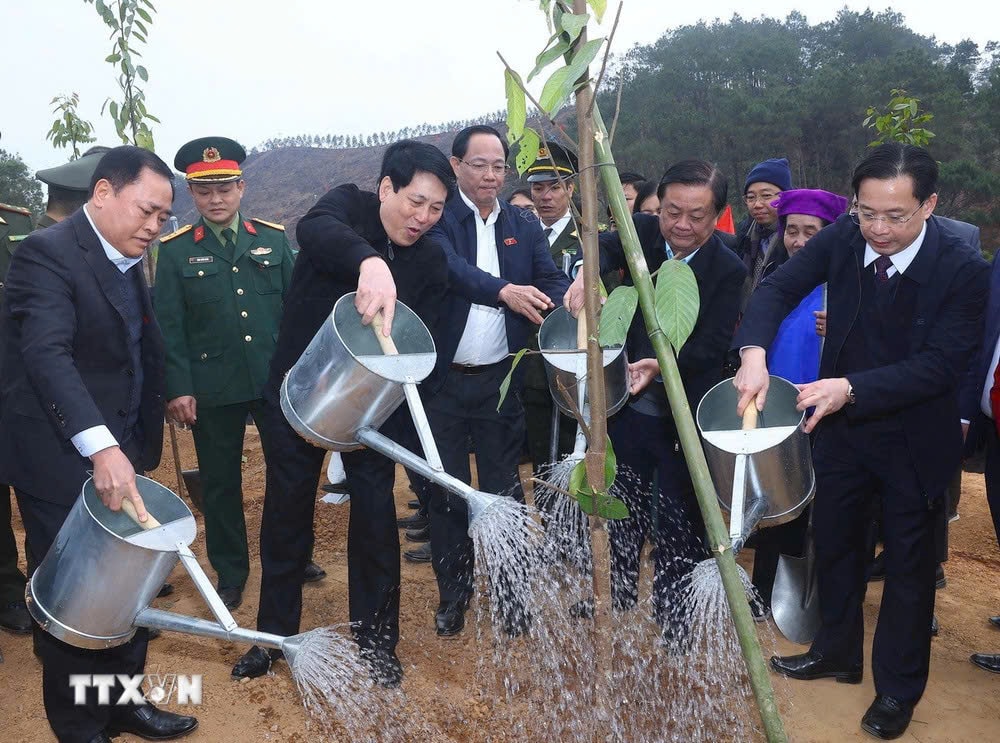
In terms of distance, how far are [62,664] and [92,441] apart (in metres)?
0.76

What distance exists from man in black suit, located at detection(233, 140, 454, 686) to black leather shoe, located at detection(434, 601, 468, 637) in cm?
38

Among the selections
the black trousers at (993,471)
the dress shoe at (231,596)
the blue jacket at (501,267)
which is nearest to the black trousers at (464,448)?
the blue jacket at (501,267)

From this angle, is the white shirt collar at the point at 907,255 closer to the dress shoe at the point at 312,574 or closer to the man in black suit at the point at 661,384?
the man in black suit at the point at 661,384

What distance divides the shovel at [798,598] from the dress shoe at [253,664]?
200 centimetres

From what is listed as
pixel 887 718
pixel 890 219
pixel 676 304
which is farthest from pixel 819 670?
pixel 676 304

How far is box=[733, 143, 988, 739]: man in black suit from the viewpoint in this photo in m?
2.53

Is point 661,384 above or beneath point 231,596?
above

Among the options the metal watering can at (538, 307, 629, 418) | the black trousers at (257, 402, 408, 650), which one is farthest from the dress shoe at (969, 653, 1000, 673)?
the black trousers at (257, 402, 408, 650)

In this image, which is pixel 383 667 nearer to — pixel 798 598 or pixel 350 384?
pixel 350 384

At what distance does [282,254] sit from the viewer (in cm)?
403

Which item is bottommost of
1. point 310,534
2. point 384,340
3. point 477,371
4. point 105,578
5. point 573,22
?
point 310,534

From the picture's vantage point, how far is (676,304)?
1631mm

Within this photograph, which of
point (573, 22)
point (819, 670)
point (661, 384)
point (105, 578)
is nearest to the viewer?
point (573, 22)

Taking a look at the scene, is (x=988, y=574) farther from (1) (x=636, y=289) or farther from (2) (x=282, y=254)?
(2) (x=282, y=254)
